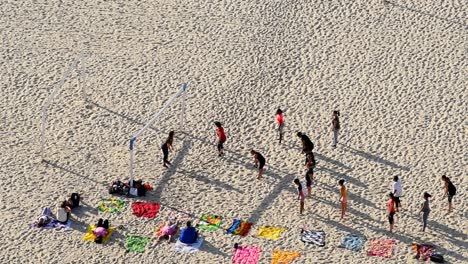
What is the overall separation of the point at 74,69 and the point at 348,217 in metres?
10.9

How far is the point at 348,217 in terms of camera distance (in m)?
32.8

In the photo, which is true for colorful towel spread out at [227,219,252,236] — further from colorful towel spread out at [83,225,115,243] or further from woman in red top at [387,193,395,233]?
woman in red top at [387,193,395,233]

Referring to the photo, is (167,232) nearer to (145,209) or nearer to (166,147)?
(145,209)

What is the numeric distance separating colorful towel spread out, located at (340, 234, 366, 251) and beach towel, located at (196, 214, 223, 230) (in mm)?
3247

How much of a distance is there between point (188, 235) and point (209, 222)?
1.01m

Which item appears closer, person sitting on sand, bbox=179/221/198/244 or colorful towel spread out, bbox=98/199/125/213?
person sitting on sand, bbox=179/221/198/244

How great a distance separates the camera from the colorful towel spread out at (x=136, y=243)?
31625 mm

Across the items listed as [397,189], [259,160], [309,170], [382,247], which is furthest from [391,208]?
[259,160]

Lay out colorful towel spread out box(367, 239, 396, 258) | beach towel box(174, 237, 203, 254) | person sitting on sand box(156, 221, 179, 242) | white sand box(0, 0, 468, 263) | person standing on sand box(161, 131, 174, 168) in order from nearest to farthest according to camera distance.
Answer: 1. colorful towel spread out box(367, 239, 396, 258)
2. beach towel box(174, 237, 203, 254)
3. person sitting on sand box(156, 221, 179, 242)
4. white sand box(0, 0, 468, 263)
5. person standing on sand box(161, 131, 174, 168)

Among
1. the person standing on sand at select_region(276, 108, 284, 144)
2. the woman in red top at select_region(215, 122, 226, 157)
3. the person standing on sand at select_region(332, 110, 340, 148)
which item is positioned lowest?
the woman in red top at select_region(215, 122, 226, 157)

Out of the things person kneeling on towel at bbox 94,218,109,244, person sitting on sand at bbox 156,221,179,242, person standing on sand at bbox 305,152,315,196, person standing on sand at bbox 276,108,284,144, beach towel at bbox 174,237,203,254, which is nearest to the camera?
→ beach towel at bbox 174,237,203,254

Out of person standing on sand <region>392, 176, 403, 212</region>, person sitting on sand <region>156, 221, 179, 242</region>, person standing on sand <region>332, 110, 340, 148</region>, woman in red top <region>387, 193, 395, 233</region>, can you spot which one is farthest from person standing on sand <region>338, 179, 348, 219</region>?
person sitting on sand <region>156, 221, 179, 242</region>

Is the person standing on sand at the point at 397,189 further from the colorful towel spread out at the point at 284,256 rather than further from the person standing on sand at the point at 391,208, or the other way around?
the colorful towel spread out at the point at 284,256

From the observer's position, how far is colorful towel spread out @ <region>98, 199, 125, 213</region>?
108ft
